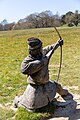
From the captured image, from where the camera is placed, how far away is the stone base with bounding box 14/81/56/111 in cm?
512

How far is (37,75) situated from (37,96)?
34cm

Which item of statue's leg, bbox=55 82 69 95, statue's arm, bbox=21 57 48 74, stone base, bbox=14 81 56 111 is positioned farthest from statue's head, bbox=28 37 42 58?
statue's leg, bbox=55 82 69 95

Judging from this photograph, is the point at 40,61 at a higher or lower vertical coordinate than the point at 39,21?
lower

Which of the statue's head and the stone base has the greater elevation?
the statue's head

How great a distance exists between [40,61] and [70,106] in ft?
3.45

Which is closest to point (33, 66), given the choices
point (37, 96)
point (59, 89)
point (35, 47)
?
point (35, 47)

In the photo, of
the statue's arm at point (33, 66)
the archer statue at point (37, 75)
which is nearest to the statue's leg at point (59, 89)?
the archer statue at point (37, 75)

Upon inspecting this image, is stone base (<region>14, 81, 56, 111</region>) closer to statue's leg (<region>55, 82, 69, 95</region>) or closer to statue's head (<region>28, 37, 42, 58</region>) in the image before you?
statue's leg (<region>55, 82, 69, 95</region>)

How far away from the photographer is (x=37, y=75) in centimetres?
505

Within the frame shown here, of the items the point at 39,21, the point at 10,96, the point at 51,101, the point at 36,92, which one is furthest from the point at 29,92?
the point at 10,96

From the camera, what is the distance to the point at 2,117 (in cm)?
546

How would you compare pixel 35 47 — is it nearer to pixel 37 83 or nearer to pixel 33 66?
pixel 33 66

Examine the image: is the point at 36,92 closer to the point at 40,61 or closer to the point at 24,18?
the point at 40,61

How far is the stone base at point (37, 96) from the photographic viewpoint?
5121mm
